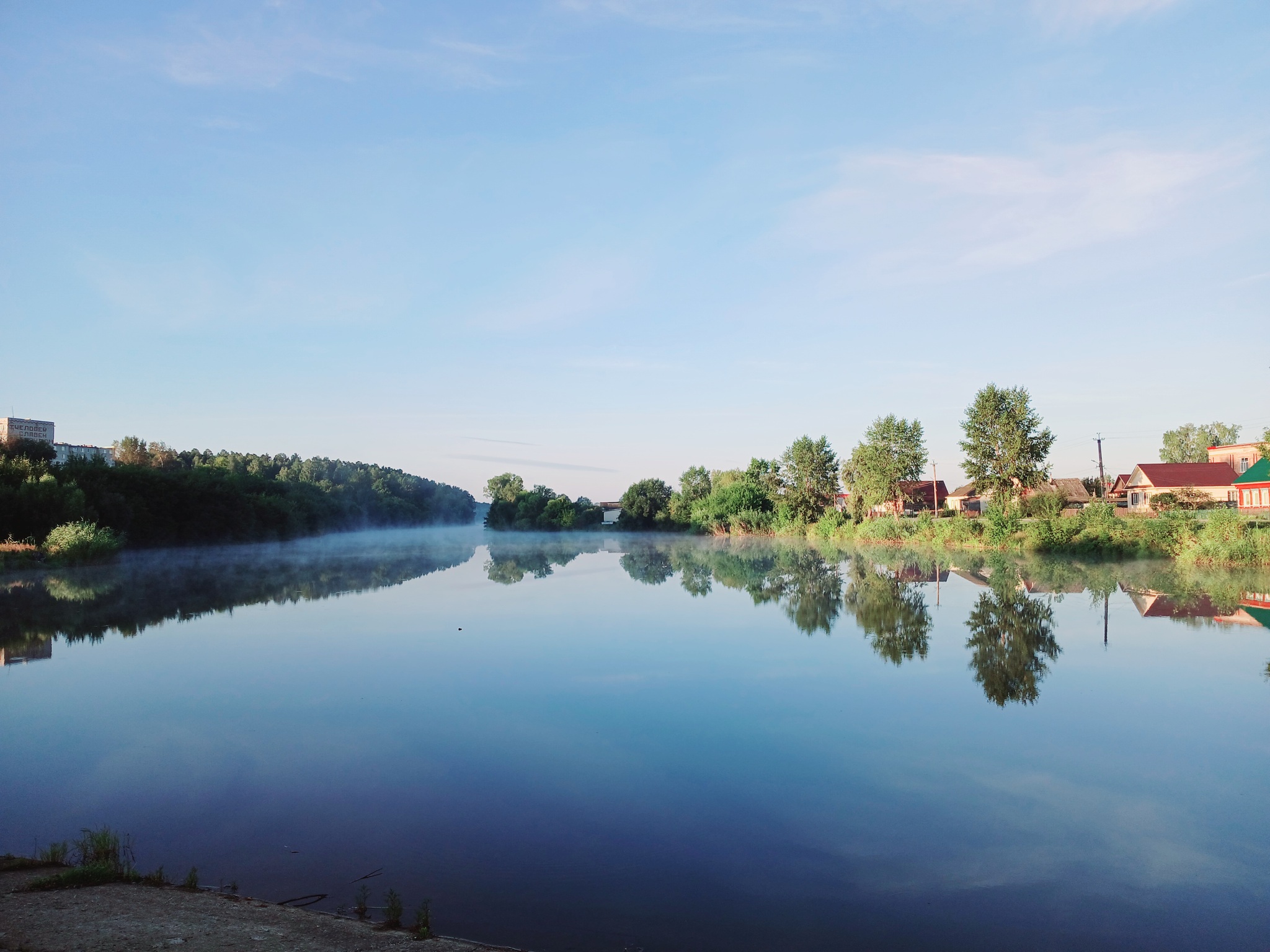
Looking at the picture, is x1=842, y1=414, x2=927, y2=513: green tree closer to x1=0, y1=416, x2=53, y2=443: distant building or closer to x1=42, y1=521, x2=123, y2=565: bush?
x1=42, y1=521, x2=123, y2=565: bush

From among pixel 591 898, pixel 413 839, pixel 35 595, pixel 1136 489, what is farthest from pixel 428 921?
pixel 1136 489

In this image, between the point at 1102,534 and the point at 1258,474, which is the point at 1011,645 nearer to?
the point at 1102,534

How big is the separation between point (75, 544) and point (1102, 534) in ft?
142

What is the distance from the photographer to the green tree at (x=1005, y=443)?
40.8m

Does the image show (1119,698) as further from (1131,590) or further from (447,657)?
(1131,590)

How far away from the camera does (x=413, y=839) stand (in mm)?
5809

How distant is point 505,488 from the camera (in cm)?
10025

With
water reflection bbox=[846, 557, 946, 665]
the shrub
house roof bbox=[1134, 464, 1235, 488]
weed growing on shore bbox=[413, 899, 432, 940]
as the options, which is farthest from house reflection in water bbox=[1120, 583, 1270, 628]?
house roof bbox=[1134, 464, 1235, 488]

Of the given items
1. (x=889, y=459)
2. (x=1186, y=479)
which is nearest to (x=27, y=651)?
(x=889, y=459)

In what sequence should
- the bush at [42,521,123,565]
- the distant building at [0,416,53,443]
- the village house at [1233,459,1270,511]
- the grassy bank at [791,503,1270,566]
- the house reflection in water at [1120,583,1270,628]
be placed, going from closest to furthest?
the house reflection in water at [1120,583,1270,628]
the grassy bank at [791,503,1270,566]
the bush at [42,521,123,565]
the village house at [1233,459,1270,511]
the distant building at [0,416,53,443]

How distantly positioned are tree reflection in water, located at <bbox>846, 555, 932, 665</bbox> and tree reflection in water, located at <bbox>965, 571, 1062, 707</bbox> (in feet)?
3.21

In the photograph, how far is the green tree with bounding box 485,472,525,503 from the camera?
97.8 meters

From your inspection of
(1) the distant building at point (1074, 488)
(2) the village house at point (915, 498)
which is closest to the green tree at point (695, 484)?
(2) the village house at point (915, 498)

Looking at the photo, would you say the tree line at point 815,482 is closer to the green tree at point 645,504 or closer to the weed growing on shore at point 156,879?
the green tree at point 645,504
